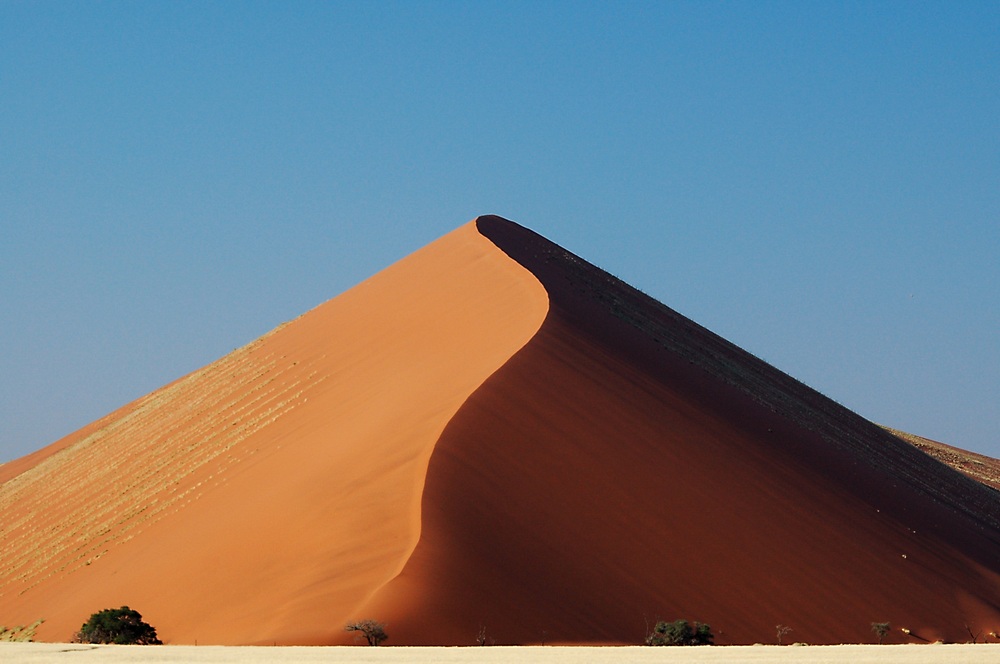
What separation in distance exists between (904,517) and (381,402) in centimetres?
999

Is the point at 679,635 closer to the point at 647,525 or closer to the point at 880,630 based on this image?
the point at 647,525

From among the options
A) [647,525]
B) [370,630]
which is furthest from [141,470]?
[370,630]

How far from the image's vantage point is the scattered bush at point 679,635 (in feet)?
48.3

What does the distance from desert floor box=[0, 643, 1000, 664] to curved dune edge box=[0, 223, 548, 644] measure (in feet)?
3.16

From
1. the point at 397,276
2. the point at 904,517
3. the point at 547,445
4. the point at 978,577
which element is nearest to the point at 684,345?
the point at 397,276

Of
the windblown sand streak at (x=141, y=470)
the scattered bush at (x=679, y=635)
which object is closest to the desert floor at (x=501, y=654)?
the scattered bush at (x=679, y=635)

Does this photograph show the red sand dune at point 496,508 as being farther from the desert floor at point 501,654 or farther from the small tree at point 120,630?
the desert floor at point 501,654

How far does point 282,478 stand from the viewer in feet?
64.6

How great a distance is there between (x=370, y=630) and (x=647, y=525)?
18.6 ft

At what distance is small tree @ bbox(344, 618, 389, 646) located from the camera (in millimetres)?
13477

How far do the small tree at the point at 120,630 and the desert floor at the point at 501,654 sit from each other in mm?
827

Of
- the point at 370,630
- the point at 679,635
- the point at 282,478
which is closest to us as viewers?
the point at 370,630

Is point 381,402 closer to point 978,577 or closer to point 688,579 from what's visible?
point 688,579

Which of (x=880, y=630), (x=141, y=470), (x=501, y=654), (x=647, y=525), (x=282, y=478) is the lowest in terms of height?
(x=501, y=654)
